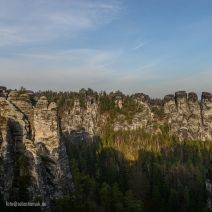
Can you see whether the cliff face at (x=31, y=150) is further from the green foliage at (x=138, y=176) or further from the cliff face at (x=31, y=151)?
the green foliage at (x=138, y=176)

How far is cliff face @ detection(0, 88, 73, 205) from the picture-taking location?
237 ft

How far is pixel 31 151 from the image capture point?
77250 millimetres

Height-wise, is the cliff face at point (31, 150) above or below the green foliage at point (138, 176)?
above

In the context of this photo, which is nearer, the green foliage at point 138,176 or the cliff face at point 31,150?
the cliff face at point 31,150

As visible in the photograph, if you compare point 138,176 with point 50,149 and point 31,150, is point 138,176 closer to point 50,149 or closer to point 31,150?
point 50,149

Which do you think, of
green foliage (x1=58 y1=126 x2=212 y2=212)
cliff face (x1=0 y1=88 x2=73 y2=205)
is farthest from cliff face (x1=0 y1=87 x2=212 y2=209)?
green foliage (x1=58 y1=126 x2=212 y2=212)

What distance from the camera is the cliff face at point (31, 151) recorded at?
237 feet

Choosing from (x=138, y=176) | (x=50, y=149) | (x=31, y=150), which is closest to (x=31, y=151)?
(x=31, y=150)

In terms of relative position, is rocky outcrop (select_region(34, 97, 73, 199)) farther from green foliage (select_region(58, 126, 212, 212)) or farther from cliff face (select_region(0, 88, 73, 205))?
green foliage (select_region(58, 126, 212, 212))

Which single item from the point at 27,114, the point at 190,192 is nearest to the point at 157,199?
the point at 190,192

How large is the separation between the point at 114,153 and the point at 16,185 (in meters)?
99.1

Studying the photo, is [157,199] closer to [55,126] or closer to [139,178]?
[139,178]

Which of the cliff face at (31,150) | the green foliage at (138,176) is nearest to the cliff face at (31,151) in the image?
the cliff face at (31,150)

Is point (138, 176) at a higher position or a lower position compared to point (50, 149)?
lower
